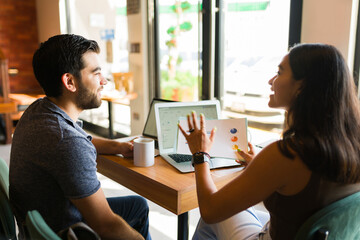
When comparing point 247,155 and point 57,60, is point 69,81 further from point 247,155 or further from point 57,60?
point 247,155

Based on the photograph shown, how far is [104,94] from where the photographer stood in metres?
3.96

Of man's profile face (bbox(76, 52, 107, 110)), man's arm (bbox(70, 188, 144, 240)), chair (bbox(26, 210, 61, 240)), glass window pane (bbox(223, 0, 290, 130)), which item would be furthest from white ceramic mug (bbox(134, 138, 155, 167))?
glass window pane (bbox(223, 0, 290, 130))

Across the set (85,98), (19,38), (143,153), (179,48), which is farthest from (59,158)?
(19,38)

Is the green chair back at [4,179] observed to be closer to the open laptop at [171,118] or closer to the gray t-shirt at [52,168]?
the gray t-shirt at [52,168]

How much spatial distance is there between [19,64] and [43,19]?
0.88 m

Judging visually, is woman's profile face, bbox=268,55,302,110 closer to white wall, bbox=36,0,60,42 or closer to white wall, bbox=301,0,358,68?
white wall, bbox=301,0,358,68

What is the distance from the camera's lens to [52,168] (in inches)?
41.3

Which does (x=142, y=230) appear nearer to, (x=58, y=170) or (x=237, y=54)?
(x=58, y=170)

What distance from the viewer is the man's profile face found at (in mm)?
1292

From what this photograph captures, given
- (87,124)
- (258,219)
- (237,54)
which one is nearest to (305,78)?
(258,219)

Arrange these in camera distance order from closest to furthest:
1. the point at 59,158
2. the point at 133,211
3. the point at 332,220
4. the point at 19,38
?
the point at 332,220 → the point at 59,158 → the point at 133,211 → the point at 19,38

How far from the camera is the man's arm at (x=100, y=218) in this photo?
3.47 feet

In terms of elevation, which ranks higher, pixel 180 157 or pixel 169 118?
pixel 169 118

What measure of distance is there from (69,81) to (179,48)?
2.48 m
